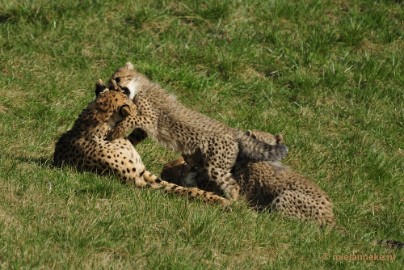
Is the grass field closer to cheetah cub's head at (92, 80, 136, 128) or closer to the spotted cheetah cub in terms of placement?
the spotted cheetah cub

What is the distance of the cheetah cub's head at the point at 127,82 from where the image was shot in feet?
25.7

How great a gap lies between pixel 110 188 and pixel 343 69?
4.14 metres

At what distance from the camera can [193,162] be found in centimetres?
775

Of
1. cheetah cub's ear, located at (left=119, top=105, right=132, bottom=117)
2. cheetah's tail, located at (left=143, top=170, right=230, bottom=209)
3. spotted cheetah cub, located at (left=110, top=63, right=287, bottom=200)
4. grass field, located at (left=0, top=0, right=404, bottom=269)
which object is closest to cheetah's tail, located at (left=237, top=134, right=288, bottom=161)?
spotted cheetah cub, located at (left=110, top=63, right=287, bottom=200)

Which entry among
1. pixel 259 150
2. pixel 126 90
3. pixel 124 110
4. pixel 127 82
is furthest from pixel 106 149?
pixel 259 150

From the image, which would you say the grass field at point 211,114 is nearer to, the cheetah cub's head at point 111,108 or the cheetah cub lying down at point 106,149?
the cheetah cub lying down at point 106,149

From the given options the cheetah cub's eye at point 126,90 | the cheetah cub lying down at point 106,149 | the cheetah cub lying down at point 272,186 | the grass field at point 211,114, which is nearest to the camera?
→ the grass field at point 211,114

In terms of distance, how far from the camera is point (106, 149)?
7438 mm

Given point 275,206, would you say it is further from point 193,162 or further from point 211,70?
point 211,70

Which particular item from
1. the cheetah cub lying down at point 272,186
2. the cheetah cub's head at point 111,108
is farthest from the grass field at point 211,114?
the cheetah cub's head at point 111,108

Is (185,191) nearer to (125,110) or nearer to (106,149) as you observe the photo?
(106,149)

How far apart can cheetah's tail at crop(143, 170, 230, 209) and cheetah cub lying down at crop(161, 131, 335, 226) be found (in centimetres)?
33

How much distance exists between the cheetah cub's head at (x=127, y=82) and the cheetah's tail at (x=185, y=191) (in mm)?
838

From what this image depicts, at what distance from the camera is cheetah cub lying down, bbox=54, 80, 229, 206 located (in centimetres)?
734
